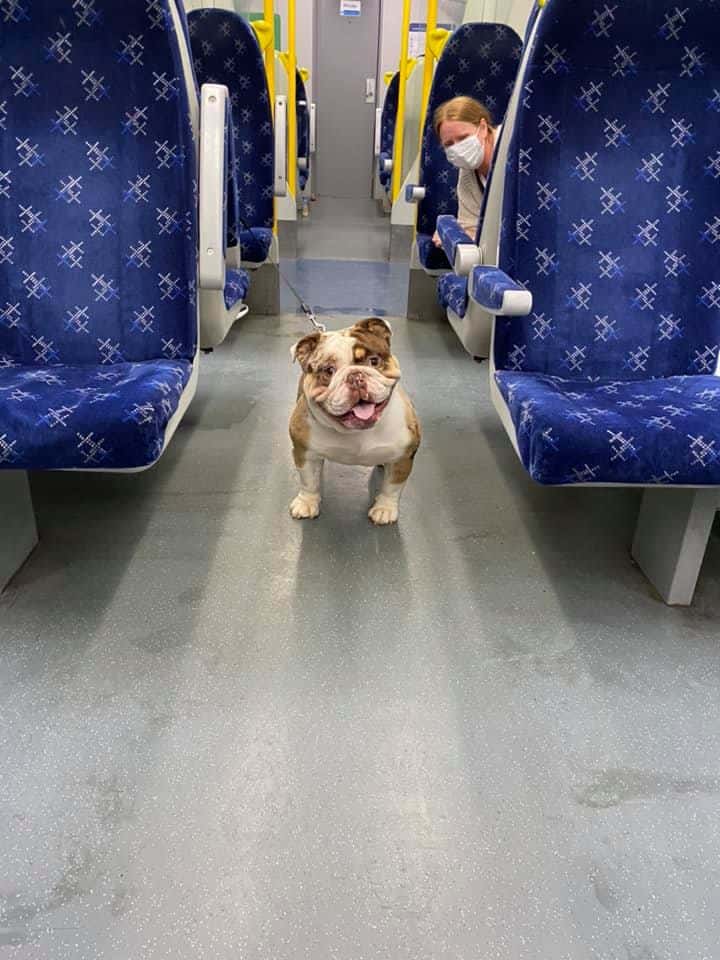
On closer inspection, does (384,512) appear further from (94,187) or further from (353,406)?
(94,187)

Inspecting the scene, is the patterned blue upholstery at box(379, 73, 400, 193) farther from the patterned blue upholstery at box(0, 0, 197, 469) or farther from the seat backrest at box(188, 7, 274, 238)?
the patterned blue upholstery at box(0, 0, 197, 469)

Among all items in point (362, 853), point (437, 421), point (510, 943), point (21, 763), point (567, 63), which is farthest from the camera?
point (437, 421)

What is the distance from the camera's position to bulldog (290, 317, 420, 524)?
1413 millimetres

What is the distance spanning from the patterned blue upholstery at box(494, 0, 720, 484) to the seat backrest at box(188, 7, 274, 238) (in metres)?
1.46

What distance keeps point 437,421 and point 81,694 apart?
60.1 inches

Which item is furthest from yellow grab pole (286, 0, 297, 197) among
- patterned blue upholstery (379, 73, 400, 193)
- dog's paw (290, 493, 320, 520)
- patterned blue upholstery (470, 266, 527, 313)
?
dog's paw (290, 493, 320, 520)

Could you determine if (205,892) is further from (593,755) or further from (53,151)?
(53,151)

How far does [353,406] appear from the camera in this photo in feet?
4.64

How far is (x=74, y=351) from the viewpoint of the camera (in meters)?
1.63

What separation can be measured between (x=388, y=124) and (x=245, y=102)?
11.7 ft

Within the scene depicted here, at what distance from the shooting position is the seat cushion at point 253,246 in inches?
115

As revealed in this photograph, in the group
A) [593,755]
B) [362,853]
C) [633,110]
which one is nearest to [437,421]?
[633,110]

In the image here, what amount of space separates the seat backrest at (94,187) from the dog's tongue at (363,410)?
473 millimetres

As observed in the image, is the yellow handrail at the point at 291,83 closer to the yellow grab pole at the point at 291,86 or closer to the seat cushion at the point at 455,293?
the yellow grab pole at the point at 291,86
